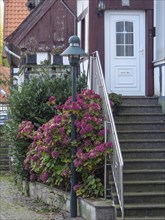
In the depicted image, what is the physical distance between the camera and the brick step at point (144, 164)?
1202 cm

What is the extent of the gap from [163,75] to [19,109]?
3528 mm

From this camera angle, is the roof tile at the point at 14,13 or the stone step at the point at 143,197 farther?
the roof tile at the point at 14,13

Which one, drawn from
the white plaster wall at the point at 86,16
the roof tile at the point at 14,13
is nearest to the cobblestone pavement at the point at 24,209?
the white plaster wall at the point at 86,16

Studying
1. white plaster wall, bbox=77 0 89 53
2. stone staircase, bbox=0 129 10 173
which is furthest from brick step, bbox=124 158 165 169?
stone staircase, bbox=0 129 10 173

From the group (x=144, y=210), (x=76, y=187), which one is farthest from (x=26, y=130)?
(x=144, y=210)

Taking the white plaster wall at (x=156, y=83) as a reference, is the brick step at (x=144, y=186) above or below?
below

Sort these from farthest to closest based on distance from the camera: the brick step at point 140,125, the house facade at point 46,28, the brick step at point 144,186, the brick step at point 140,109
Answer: the house facade at point 46,28 < the brick step at point 140,109 < the brick step at point 140,125 < the brick step at point 144,186

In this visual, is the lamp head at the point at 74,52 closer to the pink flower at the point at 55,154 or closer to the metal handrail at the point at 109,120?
the metal handrail at the point at 109,120

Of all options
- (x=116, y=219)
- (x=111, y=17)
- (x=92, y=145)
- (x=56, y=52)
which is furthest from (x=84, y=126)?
(x=56, y=52)

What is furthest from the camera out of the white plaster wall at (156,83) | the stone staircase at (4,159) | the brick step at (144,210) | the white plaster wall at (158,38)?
the stone staircase at (4,159)

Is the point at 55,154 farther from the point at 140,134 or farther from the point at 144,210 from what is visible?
the point at 144,210

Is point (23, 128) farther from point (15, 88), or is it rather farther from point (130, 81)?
point (130, 81)

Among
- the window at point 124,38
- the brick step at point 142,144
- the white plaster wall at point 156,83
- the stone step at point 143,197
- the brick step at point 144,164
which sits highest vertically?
the window at point 124,38

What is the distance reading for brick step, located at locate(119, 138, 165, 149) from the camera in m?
12.7
